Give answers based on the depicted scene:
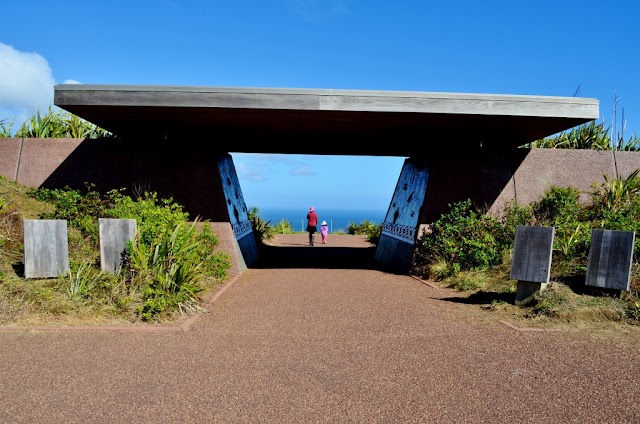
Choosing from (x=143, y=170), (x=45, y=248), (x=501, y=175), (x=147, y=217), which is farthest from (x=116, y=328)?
(x=501, y=175)

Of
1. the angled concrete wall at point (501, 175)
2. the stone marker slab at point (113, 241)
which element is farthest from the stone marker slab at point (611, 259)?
the stone marker slab at point (113, 241)

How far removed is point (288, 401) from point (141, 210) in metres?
6.46

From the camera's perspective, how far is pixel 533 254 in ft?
24.7

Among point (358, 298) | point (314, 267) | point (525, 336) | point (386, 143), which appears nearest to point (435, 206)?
point (386, 143)

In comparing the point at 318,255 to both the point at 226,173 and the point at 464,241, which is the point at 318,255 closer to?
the point at 226,173

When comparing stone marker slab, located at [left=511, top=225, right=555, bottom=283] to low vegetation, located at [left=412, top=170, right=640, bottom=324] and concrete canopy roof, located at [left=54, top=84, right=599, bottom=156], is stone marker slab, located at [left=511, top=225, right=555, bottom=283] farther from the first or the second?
concrete canopy roof, located at [left=54, top=84, right=599, bottom=156]

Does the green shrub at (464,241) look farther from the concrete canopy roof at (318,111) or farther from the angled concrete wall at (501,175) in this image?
the concrete canopy roof at (318,111)

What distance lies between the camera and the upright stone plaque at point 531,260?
7.42 meters

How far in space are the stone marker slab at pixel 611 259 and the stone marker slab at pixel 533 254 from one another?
24.1 inches

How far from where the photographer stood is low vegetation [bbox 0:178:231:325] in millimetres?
6742

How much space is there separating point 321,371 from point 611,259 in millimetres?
4912

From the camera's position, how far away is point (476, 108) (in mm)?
9305

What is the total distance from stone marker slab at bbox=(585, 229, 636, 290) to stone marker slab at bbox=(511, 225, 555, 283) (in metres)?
0.61

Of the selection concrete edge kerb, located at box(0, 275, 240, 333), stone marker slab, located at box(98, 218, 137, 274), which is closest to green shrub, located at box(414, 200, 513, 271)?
concrete edge kerb, located at box(0, 275, 240, 333)
